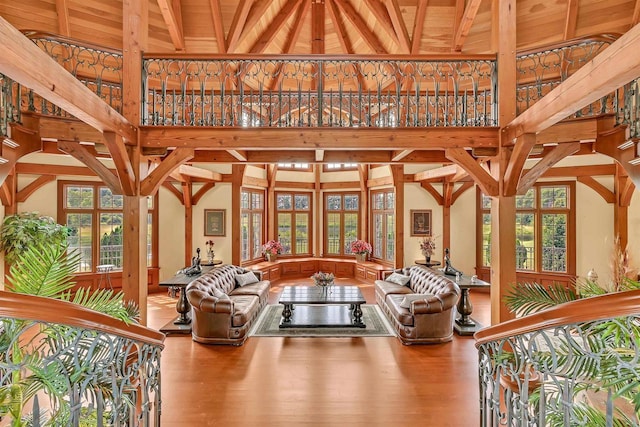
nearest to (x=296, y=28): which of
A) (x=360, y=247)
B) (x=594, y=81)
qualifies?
(x=360, y=247)

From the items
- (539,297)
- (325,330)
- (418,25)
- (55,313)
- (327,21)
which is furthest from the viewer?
(327,21)

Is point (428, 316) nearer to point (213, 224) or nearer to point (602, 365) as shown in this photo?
point (602, 365)

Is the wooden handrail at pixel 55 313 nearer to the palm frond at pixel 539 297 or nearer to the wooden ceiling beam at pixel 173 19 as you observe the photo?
the palm frond at pixel 539 297

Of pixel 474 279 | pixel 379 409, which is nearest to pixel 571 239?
pixel 474 279

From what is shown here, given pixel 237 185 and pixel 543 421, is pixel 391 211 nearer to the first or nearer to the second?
pixel 237 185

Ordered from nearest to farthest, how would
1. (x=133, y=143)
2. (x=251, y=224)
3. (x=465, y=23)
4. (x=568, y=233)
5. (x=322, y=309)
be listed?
(x=133, y=143) → (x=465, y=23) → (x=322, y=309) → (x=568, y=233) → (x=251, y=224)

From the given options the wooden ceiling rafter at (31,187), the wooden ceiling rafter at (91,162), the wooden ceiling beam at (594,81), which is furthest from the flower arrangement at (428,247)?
the wooden ceiling rafter at (31,187)

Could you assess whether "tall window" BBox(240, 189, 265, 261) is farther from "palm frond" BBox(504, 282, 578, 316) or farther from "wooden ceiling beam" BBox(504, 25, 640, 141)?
"palm frond" BBox(504, 282, 578, 316)

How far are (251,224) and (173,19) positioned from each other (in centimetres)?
548

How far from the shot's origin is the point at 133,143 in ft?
15.0

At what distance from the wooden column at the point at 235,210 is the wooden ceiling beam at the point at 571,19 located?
7.46m

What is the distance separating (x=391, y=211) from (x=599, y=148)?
6031 millimetres

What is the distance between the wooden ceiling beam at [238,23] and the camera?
6.96 m

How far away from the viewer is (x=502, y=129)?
4574 mm
